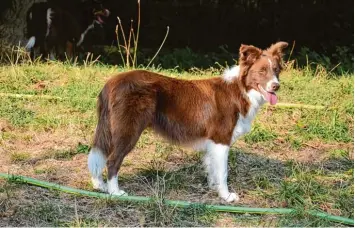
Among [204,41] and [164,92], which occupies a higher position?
[164,92]

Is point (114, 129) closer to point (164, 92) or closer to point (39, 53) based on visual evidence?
point (164, 92)

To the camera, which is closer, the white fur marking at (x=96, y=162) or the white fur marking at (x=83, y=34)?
the white fur marking at (x=96, y=162)

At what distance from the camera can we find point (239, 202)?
18.8 feet

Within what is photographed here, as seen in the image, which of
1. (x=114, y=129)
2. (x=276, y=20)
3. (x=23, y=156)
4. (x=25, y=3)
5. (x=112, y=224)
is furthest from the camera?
(x=276, y=20)

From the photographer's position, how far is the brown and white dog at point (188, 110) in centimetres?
544

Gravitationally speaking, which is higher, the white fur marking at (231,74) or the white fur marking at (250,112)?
the white fur marking at (231,74)

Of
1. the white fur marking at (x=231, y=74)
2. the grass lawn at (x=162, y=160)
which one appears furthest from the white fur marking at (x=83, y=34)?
the white fur marking at (x=231, y=74)

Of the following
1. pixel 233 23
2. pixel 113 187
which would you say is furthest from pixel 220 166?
pixel 233 23

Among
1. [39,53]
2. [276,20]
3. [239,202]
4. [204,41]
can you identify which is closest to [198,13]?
[204,41]

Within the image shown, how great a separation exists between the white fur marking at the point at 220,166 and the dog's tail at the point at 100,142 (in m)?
0.94

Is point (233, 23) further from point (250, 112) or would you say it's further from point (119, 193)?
point (119, 193)

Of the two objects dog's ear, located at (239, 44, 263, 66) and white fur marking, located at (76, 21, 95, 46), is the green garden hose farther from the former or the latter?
white fur marking, located at (76, 21, 95, 46)

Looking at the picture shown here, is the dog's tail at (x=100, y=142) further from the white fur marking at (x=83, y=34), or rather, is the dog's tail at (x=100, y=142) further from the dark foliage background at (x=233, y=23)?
the dark foliage background at (x=233, y=23)

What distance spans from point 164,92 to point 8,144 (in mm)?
A: 2266
